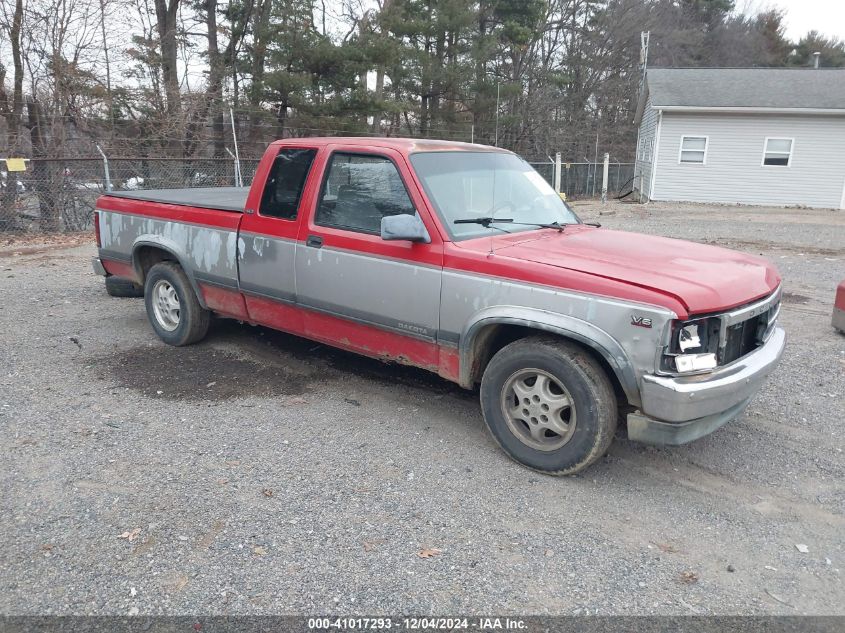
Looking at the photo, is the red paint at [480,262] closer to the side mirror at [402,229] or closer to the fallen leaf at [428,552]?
the side mirror at [402,229]

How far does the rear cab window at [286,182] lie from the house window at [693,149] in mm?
21393

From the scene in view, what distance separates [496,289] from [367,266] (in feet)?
3.32

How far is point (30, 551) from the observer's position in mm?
3021

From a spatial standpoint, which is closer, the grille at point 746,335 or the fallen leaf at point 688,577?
the fallen leaf at point 688,577

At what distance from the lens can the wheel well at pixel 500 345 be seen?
3.60m

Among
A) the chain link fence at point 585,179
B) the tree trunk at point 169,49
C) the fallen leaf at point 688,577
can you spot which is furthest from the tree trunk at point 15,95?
the chain link fence at point 585,179

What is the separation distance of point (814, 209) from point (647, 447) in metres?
21.3

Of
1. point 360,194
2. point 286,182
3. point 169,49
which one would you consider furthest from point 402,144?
point 169,49

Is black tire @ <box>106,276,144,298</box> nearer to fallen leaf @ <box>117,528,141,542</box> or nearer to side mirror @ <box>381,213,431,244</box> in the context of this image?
side mirror @ <box>381,213,431,244</box>

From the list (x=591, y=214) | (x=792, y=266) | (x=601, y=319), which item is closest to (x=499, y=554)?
(x=601, y=319)

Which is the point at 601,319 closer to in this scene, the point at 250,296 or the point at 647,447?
the point at 647,447

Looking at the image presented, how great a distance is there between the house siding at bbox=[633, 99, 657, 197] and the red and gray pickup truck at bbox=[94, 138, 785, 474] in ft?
69.3

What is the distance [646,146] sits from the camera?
26.1 m

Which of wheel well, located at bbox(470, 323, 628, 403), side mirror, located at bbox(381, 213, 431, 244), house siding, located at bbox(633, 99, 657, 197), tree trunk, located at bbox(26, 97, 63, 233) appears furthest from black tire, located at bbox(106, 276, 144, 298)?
house siding, located at bbox(633, 99, 657, 197)
